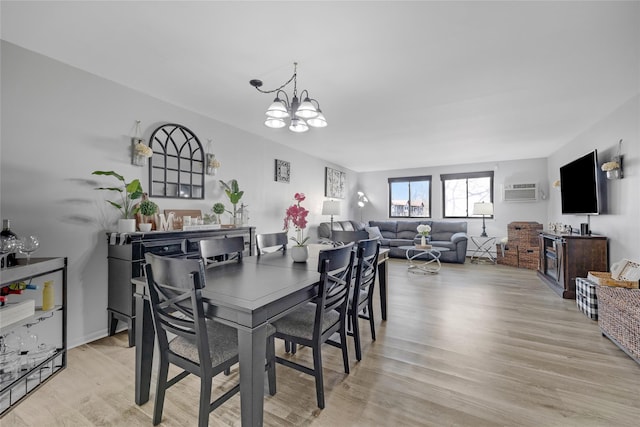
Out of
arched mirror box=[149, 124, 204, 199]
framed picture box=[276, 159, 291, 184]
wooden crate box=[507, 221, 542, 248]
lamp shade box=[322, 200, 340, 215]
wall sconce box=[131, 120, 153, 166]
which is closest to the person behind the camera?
wall sconce box=[131, 120, 153, 166]

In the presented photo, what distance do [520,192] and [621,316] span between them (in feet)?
15.7

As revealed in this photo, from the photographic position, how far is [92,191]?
8.19 ft

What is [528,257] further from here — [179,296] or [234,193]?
[179,296]

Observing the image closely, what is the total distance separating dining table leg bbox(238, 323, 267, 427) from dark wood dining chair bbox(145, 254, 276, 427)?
0.64 ft

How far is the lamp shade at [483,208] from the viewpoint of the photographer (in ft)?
20.5

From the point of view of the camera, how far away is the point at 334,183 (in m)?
6.82

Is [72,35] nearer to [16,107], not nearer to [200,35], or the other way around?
[16,107]

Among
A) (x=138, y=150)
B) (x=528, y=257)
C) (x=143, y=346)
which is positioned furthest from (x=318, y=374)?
(x=528, y=257)

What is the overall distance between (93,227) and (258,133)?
255cm

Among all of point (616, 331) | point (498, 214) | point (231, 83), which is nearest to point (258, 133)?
point (231, 83)

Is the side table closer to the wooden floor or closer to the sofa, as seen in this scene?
the sofa

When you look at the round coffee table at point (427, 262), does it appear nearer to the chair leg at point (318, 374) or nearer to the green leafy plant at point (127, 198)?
the chair leg at point (318, 374)

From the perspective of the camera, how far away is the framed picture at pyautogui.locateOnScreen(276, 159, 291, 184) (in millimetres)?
4824

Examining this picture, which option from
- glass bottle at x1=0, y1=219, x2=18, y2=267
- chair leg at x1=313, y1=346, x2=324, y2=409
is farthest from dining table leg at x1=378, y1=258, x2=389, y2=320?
glass bottle at x1=0, y1=219, x2=18, y2=267
